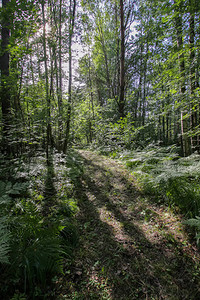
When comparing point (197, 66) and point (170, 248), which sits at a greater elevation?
point (197, 66)

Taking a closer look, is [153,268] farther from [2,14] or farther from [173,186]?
[2,14]

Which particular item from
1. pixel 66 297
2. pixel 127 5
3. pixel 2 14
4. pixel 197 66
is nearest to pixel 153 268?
pixel 66 297

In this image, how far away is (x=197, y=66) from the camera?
122 inches

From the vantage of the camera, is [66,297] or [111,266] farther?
[111,266]

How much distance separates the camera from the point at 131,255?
6.84 feet

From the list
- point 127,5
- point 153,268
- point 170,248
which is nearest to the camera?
point 153,268

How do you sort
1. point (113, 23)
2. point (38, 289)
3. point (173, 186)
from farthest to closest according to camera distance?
1. point (113, 23)
2. point (173, 186)
3. point (38, 289)

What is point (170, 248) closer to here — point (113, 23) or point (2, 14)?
point (2, 14)

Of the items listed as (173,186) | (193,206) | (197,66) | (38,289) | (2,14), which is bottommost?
(38,289)

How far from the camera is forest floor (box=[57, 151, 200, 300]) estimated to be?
5.38ft

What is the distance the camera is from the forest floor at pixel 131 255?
1.64 meters

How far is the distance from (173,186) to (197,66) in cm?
268

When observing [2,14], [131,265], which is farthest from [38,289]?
[2,14]

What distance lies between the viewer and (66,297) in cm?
156
